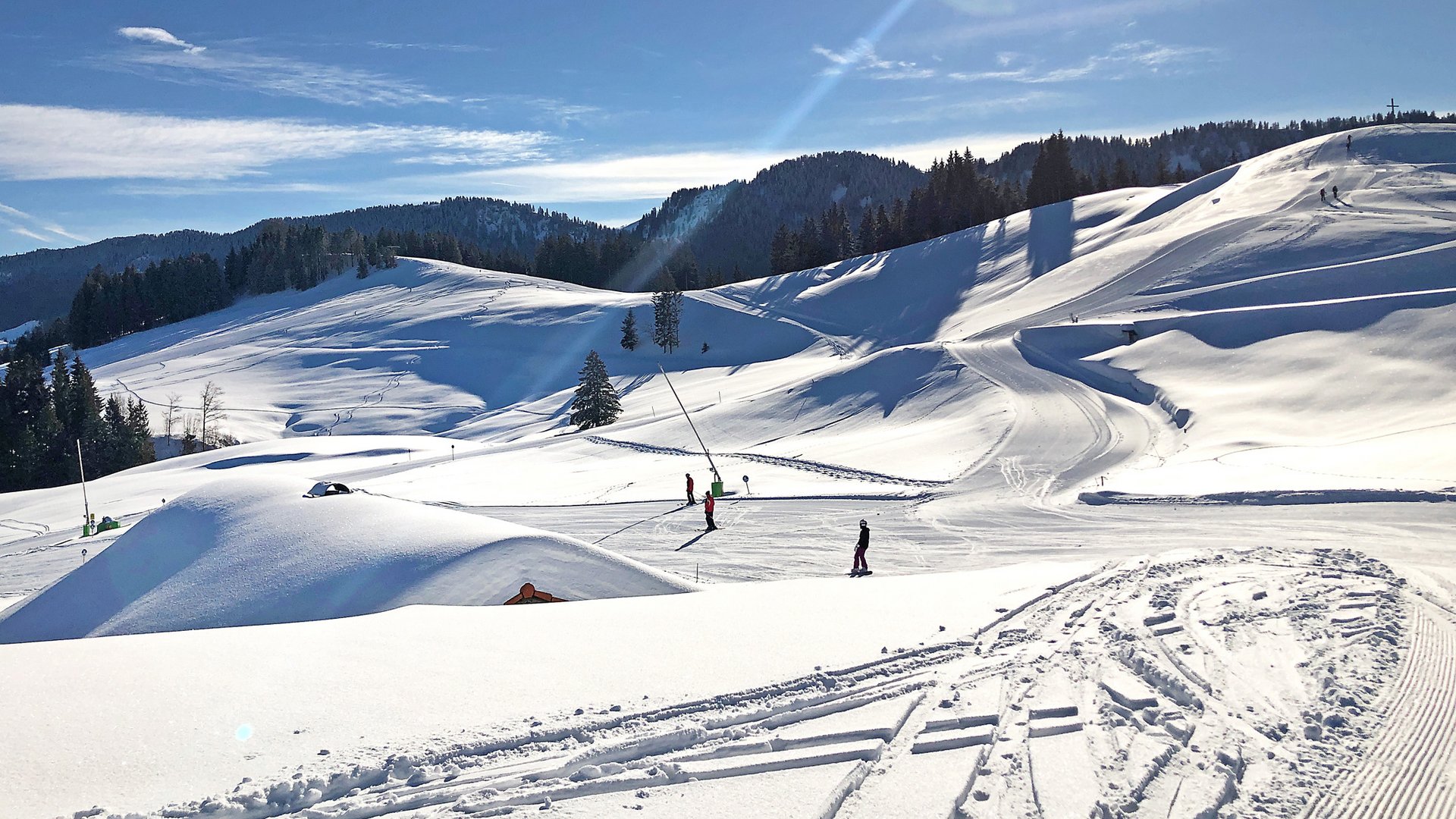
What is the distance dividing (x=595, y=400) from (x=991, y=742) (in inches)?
1788

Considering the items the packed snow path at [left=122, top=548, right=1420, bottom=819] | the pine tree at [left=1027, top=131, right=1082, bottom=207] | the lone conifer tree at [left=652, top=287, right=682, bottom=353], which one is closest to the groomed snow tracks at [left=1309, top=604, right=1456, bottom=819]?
the packed snow path at [left=122, top=548, right=1420, bottom=819]

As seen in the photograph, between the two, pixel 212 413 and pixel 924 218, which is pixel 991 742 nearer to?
pixel 212 413

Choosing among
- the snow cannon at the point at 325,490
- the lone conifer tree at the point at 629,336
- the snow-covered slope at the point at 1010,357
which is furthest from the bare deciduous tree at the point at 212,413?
the snow cannon at the point at 325,490

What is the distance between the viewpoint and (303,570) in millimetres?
11992

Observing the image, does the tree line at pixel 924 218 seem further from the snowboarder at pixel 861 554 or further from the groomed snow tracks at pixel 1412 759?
the groomed snow tracks at pixel 1412 759

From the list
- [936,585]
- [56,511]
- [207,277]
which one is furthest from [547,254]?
[936,585]

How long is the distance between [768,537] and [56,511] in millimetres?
32970

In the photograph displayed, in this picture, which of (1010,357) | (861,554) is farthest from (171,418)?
(861,554)

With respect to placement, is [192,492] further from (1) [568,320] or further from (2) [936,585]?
Answer: (1) [568,320]

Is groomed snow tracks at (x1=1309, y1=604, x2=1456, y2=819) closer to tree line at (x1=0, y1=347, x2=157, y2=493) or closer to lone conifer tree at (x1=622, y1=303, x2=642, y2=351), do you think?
tree line at (x1=0, y1=347, x2=157, y2=493)

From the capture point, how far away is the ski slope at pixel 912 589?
223 inches

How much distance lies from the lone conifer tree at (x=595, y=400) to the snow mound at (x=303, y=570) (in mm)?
35606

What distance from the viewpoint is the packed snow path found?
5.32 m

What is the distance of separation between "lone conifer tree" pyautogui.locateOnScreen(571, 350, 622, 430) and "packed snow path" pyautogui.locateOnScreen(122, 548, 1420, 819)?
42.9 meters
